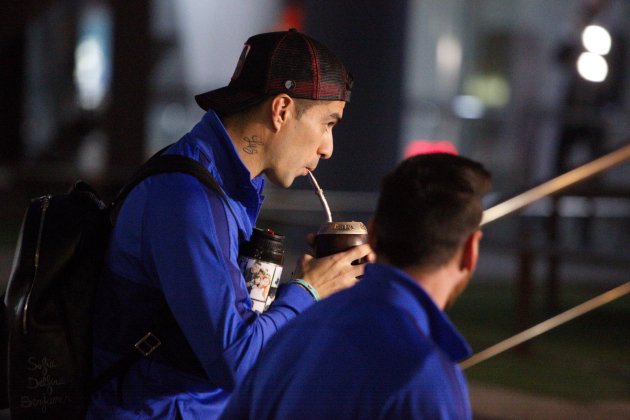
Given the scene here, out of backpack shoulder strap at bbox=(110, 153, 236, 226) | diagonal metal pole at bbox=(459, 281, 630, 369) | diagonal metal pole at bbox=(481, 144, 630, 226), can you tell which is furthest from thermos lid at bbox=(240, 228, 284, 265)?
diagonal metal pole at bbox=(459, 281, 630, 369)

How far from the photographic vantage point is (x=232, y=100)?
2.71 metres

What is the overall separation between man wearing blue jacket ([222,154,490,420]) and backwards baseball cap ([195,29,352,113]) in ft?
2.74

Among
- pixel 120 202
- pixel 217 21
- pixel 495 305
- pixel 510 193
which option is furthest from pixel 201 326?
pixel 217 21

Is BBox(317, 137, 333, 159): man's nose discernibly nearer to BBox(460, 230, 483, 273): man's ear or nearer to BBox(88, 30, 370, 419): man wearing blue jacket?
BBox(88, 30, 370, 419): man wearing blue jacket

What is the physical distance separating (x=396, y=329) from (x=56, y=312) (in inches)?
42.4

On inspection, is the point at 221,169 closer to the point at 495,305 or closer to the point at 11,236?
the point at 495,305

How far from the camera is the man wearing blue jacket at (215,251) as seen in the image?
2402 millimetres

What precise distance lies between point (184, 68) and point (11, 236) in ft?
16.0

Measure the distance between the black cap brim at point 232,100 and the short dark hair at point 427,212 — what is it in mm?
893

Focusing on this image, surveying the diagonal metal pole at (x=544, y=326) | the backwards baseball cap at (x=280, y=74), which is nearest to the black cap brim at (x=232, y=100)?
the backwards baseball cap at (x=280, y=74)

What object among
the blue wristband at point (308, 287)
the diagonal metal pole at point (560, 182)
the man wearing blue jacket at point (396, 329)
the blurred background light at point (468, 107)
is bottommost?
the blurred background light at point (468, 107)

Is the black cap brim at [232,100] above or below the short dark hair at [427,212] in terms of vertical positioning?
above

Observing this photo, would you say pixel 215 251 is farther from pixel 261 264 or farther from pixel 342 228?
pixel 342 228

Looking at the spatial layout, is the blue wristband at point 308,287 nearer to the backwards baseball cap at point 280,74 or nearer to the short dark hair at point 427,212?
the backwards baseball cap at point 280,74
